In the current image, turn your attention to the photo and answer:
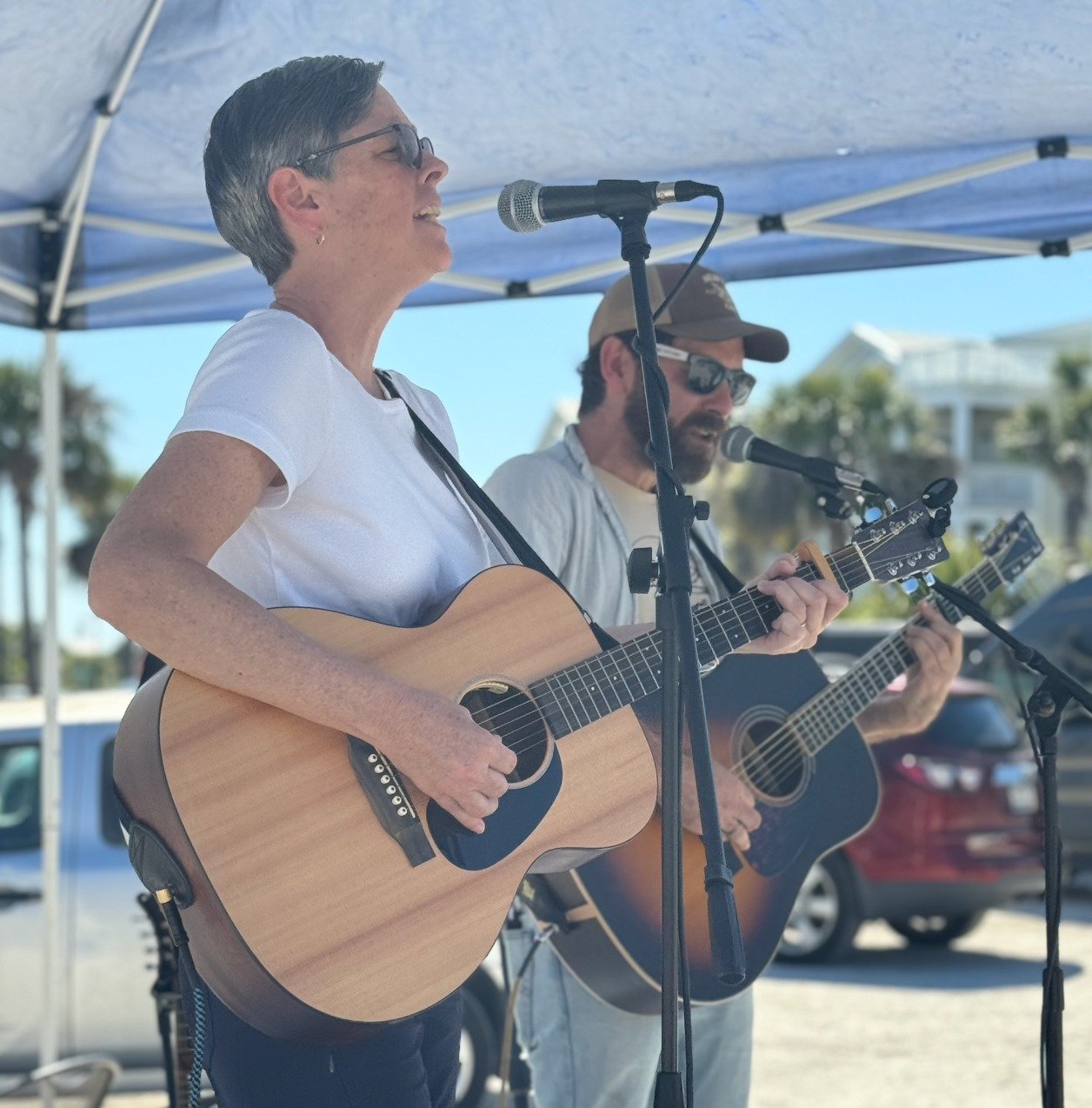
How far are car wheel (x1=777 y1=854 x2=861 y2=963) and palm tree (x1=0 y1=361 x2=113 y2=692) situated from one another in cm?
2693

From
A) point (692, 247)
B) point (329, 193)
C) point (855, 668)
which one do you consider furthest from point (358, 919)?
point (692, 247)

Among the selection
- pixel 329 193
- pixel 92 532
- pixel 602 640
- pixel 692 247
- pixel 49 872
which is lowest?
pixel 49 872

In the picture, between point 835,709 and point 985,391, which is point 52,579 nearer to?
point 835,709

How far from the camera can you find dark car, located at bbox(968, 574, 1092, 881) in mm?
9891

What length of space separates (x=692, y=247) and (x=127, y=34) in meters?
1.67

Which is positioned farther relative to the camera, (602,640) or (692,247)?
(692,247)

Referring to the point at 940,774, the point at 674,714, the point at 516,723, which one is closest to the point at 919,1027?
the point at 940,774

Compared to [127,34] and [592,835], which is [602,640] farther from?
[127,34]

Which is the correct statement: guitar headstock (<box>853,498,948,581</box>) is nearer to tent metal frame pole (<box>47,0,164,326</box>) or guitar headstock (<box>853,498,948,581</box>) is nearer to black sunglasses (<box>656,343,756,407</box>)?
black sunglasses (<box>656,343,756,407</box>)

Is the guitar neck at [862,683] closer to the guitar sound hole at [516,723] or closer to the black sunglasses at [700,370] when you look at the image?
the black sunglasses at [700,370]

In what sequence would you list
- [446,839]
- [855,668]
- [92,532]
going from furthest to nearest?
[92,532], [855,668], [446,839]

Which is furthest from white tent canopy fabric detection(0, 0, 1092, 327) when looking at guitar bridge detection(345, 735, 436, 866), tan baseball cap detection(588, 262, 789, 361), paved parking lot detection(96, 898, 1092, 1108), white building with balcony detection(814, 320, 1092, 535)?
white building with balcony detection(814, 320, 1092, 535)

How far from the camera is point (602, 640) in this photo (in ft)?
8.44

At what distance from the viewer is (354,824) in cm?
214
